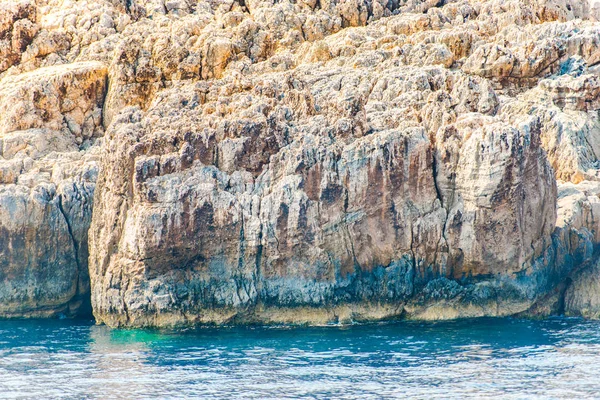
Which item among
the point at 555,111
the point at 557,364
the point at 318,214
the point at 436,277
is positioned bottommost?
the point at 557,364

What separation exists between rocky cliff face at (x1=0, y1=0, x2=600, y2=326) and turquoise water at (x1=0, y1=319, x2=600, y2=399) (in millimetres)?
2284

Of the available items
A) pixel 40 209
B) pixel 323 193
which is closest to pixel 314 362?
pixel 323 193

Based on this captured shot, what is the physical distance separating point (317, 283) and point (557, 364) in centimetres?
1446

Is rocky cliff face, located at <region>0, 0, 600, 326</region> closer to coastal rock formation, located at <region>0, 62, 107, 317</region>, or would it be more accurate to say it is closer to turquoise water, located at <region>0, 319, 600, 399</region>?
coastal rock formation, located at <region>0, 62, 107, 317</region>

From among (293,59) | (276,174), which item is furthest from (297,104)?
(293,59)

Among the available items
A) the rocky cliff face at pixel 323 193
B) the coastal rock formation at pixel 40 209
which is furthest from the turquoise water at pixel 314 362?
the coastal rock formation at pixel 40 209

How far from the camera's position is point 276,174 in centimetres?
5562

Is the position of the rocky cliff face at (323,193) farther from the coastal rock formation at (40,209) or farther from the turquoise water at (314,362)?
the turquoise water at (314,362)

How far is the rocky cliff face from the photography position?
54969 mm

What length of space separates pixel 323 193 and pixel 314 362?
446 inches

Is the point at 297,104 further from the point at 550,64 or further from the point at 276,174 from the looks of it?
the point at 550,64

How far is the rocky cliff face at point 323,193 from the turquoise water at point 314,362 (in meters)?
2.28

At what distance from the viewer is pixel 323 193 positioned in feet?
181

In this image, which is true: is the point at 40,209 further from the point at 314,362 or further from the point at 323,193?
the point at 314,362
